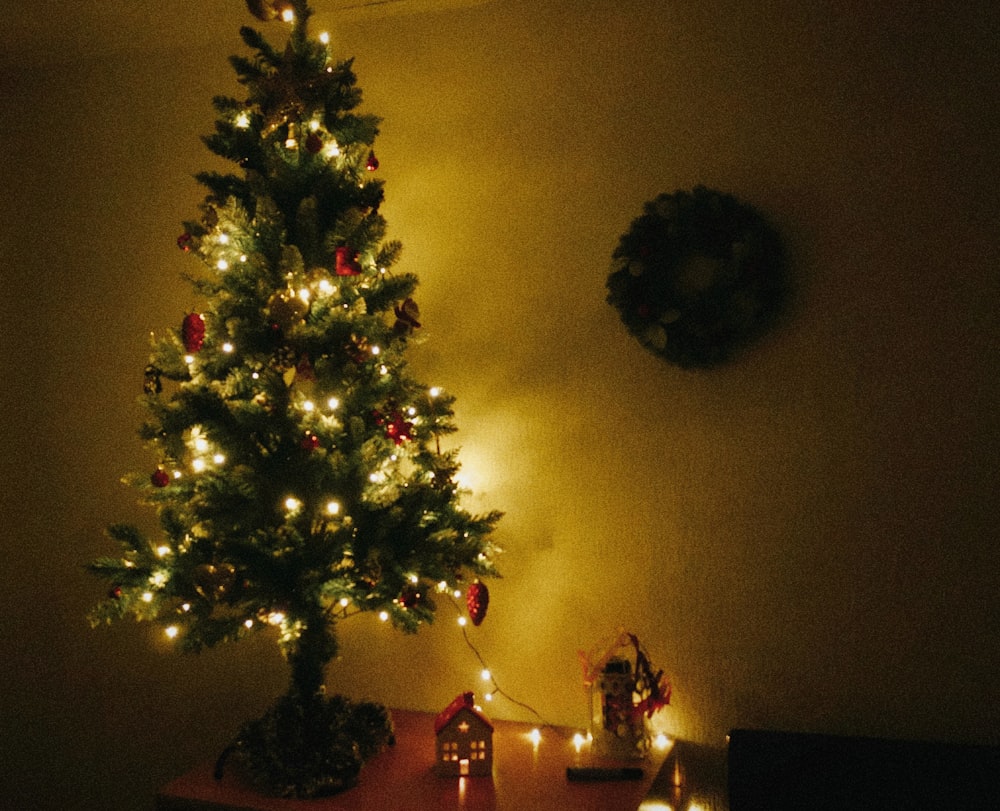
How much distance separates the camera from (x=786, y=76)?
2295 millimetres

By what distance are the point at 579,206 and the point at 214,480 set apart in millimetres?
1381

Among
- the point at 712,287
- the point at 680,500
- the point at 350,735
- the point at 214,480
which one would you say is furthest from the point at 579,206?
the point at 350,735

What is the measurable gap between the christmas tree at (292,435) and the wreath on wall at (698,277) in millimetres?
689

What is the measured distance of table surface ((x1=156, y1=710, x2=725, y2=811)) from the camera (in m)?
1.83

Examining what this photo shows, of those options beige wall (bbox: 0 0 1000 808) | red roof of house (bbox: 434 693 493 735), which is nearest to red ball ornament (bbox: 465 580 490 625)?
red roof of house (bbox: 434 693 493 735)

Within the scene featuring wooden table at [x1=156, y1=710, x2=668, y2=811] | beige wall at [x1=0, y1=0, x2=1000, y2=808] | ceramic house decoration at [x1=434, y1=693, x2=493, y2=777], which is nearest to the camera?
wooden table at [x1=156, y1=710, x2=668, y2=811]

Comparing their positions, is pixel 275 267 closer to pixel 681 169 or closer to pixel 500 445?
pixel 500 445

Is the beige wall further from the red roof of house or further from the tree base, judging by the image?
the tree base

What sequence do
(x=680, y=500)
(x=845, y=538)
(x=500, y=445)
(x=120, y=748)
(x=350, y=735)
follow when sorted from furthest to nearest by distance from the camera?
(x=120, y=748)
(x=500, y=445)
(x=680, y=500)
(x=845, y=538)
(x=350, y=735)

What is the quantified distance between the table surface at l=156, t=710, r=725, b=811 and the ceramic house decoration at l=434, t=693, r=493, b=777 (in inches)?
1.0

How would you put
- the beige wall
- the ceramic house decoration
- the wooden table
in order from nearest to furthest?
the wooden table
the ceramic house decoration
the beige wall

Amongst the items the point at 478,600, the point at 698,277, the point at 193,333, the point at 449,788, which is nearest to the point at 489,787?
the point at 449,788

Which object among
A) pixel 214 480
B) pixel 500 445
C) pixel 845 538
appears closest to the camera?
pixel 214 480

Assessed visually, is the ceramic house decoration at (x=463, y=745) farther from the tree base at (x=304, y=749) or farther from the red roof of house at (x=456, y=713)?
the tree base at (x=304, y=749)
